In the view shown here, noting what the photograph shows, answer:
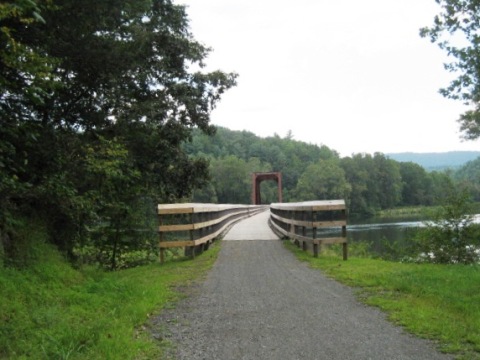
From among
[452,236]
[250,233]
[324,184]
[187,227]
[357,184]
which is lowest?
[250,233]

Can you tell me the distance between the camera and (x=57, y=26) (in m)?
6.57

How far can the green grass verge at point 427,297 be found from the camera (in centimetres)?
392

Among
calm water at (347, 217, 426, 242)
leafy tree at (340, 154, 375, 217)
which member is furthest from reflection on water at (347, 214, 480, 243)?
leafy tree at (340, 154, 375, 217)

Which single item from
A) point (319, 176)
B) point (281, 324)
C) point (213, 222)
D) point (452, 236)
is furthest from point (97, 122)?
point (319, 176)

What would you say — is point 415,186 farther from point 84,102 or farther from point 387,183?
point 84,102

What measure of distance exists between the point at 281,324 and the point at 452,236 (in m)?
7.47

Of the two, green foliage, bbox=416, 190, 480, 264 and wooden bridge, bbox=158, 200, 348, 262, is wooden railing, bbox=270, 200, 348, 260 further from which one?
green foliage, bbox=416, 190, 480, 264

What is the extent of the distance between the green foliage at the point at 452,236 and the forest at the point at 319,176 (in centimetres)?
7489

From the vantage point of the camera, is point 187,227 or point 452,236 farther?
point 452,236

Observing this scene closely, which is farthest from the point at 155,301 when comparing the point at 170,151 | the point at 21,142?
the point at 170,151

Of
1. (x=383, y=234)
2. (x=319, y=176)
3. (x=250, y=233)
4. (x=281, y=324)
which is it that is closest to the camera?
(x=281, y=324)

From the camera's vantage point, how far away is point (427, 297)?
208 inches

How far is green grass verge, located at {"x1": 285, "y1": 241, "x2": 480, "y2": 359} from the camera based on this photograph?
12.9ft

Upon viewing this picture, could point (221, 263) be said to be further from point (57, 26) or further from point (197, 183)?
point (197, 183)
